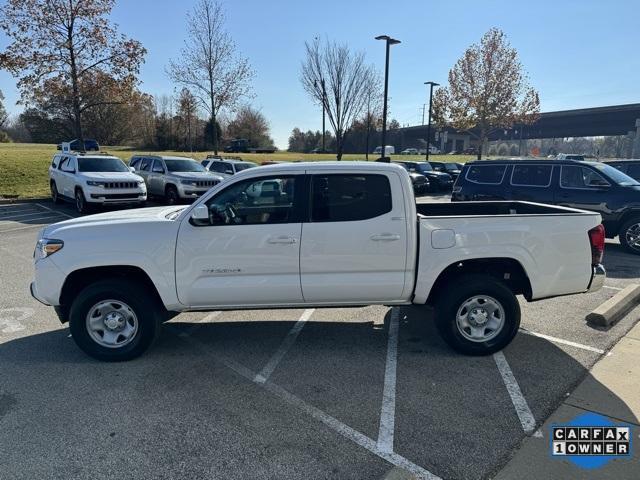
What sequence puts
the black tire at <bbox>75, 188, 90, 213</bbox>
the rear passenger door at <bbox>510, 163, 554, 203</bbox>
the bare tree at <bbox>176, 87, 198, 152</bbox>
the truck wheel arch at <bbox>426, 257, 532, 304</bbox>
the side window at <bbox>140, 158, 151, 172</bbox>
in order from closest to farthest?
the truck wheel arch at <bbox>426, 257, 532, 304</bbox> < the rear passenger door at <bbox>510, 163, 554, 203</bbox> < the black tire at <bbox>75, 188, 90, 213</bbox> < the side window at <bbox>140, 158, 151, 172</bbox> < the bare tree at <bbox>176, 87, 198, 152</bbox>

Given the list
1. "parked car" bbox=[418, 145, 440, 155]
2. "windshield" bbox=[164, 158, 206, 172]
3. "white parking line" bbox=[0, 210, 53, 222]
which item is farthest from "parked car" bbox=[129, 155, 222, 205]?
"parked car" bbox=[418, 145, 440, 155]

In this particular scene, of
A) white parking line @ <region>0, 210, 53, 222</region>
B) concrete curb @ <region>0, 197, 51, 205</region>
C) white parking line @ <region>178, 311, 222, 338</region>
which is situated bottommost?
white parking line @ <region>178, 311, 222, 338</region>

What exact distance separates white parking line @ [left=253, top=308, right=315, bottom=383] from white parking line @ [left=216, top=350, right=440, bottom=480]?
0.23 ft

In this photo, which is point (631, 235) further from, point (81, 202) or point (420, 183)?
point (81, 202)

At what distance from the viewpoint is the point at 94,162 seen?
46.6 feet

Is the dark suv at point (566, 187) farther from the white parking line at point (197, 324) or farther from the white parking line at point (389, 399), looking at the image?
the white parking line at point (197, 324)

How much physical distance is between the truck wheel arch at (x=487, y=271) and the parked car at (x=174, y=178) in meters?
11.8

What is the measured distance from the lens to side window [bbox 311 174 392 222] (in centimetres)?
400

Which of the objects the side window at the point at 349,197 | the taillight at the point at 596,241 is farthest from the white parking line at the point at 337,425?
the taillight at the point at 596,241

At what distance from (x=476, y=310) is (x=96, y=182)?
39.7 feet

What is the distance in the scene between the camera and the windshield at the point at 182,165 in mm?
16000

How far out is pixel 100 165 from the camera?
14195 mm

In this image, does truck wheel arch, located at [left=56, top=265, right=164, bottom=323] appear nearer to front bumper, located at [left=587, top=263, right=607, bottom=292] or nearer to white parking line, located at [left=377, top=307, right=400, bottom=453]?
white parking line, located at [left=377, top=307, right=400, bottom=453]

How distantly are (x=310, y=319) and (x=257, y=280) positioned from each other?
141 centimetres
